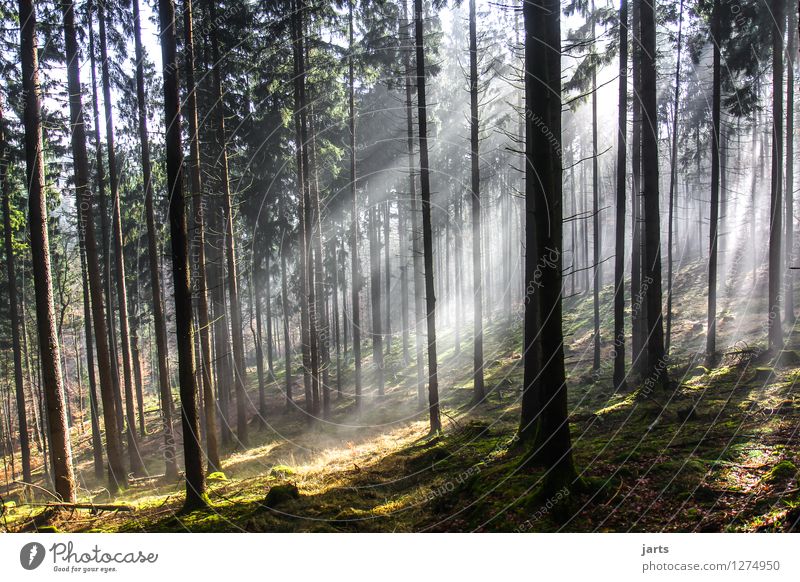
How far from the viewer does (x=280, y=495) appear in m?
8.91

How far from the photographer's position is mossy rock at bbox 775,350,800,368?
13484 millimetres

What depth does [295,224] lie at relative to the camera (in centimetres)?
2325

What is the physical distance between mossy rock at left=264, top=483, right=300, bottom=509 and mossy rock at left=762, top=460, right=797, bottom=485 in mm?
7948

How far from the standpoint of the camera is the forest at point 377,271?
696cm

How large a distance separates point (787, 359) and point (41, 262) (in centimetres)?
2056

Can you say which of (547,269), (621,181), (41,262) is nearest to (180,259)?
(41,262)

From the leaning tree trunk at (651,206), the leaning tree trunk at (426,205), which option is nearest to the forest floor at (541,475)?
the leaning tree trunk at (651,206)

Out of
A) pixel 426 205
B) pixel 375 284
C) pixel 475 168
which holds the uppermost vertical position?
pixel 475 168

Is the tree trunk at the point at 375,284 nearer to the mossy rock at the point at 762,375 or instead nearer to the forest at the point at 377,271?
the forest at the point at 377,271

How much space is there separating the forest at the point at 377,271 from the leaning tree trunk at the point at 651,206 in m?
0.08

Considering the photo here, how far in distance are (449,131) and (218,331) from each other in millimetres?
17243

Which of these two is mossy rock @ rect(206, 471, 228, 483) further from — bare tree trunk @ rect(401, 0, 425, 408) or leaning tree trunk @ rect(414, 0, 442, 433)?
bare tree trunk @ rect(401, 0, 425, 408)

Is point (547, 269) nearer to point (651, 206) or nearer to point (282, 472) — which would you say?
point (651, 206)

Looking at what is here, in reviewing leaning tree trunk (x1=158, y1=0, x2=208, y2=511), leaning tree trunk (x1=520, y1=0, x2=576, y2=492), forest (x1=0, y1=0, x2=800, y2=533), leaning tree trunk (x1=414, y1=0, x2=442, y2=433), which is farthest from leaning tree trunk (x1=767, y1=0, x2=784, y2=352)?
leaning tree trunk (x1=158, y1=0, x2=208, y2=511)
